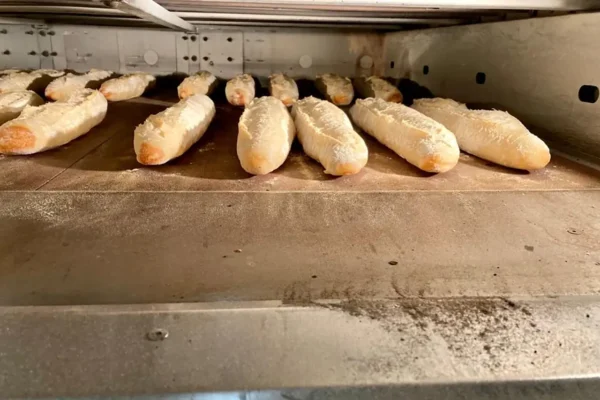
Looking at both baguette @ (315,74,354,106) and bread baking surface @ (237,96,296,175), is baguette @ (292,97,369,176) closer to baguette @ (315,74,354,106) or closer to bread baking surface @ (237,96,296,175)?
bread baking surface @ (237,96,296,175)

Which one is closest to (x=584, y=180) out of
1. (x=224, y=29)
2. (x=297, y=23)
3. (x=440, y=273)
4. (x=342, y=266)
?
(x=440, y=273)

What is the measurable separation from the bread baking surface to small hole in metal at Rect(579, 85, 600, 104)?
0.84 metres

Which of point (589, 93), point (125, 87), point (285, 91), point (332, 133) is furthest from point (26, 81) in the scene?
point (589, 93)

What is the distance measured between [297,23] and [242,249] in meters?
1.71

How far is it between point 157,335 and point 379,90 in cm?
165

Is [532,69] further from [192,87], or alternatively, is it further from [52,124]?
[52,124]

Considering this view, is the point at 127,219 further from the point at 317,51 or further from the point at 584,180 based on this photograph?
the point at 317,51

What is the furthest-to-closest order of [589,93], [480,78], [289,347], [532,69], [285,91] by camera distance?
[285,91] < [480,78] < [532,69] < [589,93] < [289,347]

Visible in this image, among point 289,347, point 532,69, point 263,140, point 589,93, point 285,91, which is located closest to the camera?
point 289,347

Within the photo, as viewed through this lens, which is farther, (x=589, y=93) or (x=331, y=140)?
(x=589, y=93)

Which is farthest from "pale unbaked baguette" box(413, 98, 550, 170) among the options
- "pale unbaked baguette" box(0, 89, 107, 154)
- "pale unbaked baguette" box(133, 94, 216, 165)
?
"pale unbaked baguette" box(0, 89, 107, 154)

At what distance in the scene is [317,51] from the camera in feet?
8.13

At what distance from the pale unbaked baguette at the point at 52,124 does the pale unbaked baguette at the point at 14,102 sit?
0.14 metres

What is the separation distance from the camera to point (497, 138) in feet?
4.05
